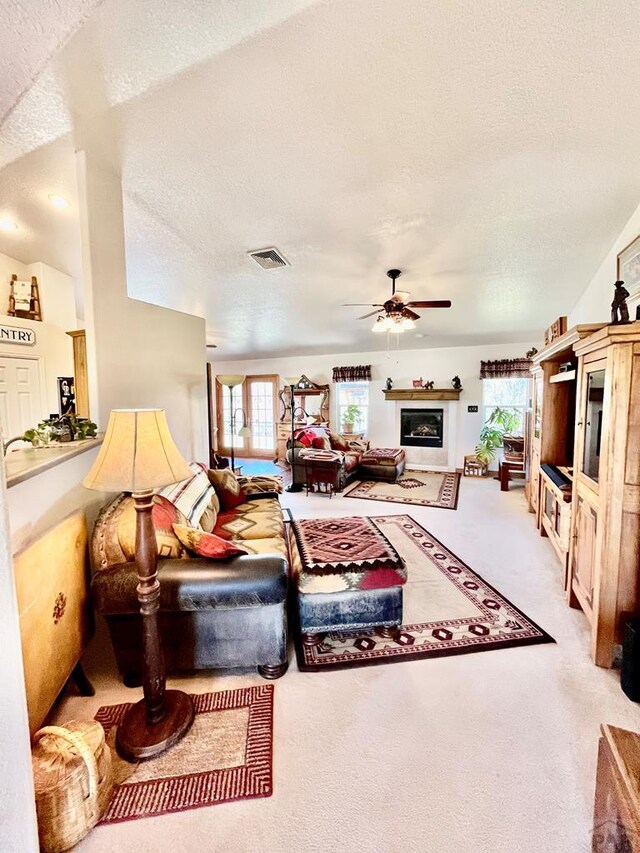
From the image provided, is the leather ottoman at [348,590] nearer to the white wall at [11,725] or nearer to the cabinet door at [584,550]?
the cabinet door at [584,550]

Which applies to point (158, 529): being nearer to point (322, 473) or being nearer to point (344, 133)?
point (344, 133)

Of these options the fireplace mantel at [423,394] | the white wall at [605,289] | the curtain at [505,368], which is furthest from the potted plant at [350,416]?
the white wall at [605,289]

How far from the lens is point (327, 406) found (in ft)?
26.0

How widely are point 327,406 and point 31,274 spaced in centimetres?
557

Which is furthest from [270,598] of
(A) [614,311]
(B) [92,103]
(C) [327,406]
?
(C) [327,406]

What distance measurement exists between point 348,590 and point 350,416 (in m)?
5.85

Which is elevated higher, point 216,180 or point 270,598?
point 216,180

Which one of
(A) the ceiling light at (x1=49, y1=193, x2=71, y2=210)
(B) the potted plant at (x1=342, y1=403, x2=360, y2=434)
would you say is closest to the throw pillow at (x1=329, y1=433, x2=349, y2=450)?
(B) the potted plant at (x1=342, y1=403, x2=360, y2=434)

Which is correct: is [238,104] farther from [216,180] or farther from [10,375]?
[10,375]

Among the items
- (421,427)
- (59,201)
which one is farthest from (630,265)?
Result: (421,427)

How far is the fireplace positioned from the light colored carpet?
16.5ft

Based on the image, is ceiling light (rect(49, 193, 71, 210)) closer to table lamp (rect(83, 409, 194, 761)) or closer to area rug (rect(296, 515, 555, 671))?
table lamp (rect(83, 409, 194, 761))

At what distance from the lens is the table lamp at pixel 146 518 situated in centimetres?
134

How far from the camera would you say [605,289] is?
3.37m
